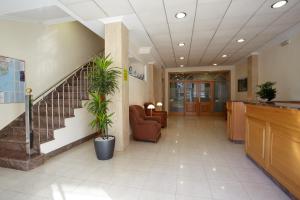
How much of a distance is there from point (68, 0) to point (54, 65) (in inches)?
99.1

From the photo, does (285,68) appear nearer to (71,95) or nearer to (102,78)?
(102,78)

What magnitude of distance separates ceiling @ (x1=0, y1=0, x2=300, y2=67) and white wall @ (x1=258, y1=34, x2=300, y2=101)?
1.63ft

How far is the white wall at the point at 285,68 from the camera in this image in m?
4.39

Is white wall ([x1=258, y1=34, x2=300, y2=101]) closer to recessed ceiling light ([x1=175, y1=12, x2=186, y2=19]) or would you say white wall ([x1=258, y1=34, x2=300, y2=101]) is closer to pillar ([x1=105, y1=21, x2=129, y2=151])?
recessed ceiling light ([x1=175, y1=12, x2=186, y2=19])

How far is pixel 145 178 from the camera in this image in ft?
8.49

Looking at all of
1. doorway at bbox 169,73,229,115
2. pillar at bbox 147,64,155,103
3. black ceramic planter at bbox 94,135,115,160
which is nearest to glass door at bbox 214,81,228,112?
doorway at bbox 169,73,229,115

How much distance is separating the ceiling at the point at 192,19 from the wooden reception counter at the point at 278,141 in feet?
6.53

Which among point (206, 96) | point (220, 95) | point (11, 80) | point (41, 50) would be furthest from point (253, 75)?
point (11, 80)

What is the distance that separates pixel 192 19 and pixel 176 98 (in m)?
7.46

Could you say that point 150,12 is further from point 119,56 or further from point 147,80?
point 147,80

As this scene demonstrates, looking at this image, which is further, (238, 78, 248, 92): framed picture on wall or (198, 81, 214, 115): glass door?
(198, 81, 214, 115): glass door

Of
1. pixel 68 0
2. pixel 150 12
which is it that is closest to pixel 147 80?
pixel 150 12

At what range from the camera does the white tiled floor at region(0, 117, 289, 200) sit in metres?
2.17

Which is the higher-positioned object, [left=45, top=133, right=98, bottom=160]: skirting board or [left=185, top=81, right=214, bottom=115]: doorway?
[left=185, top=81, right=214, bottom=115]: doorway
